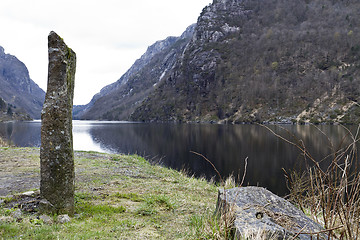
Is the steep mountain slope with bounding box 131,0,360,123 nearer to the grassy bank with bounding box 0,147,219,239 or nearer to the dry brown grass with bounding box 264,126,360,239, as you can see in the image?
the grassy bank with bounding box 0,147,219,239

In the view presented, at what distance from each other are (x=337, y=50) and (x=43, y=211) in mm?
179630

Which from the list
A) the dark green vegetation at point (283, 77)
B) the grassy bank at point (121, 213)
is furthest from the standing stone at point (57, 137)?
the dark green vegetation at point (283, 77)

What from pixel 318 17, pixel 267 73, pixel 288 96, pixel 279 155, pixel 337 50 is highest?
pixel 318 17

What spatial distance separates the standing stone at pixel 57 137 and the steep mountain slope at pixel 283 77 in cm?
10776

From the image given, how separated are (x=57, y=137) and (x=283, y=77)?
167492 millimetres

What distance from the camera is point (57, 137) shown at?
255 inches

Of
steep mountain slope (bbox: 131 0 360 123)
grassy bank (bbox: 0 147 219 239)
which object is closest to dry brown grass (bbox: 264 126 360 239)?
grassy bank (bbox: 0 147 219 239)

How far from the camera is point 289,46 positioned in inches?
6850

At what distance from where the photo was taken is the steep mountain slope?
118 meters

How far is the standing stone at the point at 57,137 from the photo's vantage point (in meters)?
6.42

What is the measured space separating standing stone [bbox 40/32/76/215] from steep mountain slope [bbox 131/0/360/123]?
107756mm

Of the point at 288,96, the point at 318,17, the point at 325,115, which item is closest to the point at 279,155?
the point at 325,115

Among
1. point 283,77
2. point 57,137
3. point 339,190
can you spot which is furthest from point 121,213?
point 283,77

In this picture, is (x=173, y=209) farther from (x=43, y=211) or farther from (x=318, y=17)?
(x=318, y=17)
